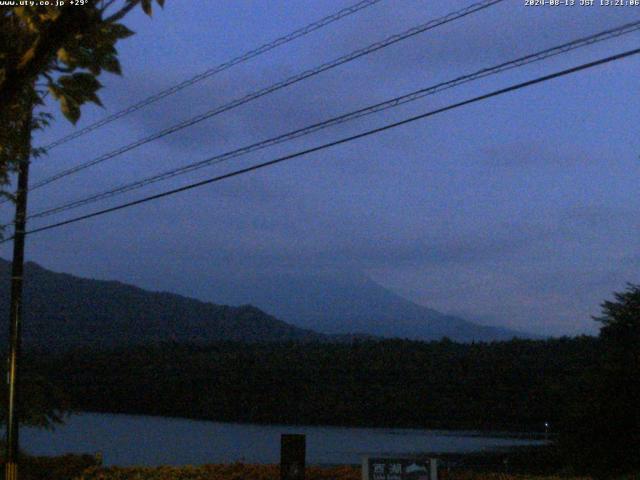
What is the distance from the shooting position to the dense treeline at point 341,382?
4738 cm

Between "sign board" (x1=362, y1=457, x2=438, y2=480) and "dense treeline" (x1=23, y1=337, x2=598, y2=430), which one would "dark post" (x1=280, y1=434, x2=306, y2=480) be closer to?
"sign board" (x1=362, y1=457, x2=438, y2=480)

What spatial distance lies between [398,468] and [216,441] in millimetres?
26531

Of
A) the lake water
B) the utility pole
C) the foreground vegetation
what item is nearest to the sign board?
the utility pole

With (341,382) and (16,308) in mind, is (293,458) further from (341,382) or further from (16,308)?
(341,382)

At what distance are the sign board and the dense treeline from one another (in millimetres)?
33216

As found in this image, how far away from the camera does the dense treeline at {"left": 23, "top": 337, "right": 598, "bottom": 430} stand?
47.4 meters

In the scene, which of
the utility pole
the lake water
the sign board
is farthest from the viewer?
the lake water

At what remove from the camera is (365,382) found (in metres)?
51.7

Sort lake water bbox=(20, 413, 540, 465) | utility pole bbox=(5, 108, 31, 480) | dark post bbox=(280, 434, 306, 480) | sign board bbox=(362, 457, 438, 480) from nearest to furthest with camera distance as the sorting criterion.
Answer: sign board bbox=(362, 457, 438, 480) → dark post bbox=(280, 434, 306, 480) → utility pole bbox=(5, 108, 31, 480) → lake water bbox=(20, 413, 540, 465)

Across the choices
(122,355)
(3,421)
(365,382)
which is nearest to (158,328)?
(122,355)

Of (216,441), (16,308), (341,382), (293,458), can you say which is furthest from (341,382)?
(293,458)

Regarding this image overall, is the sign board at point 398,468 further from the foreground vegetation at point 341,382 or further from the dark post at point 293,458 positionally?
the foreground vegetation at point 341,382

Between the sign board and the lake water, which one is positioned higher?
the sign board

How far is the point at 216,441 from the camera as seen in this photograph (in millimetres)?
38312
